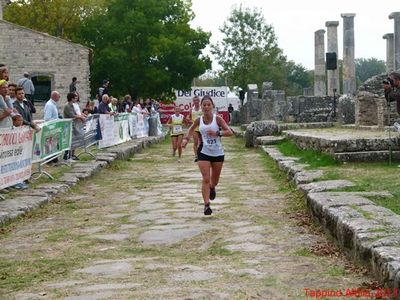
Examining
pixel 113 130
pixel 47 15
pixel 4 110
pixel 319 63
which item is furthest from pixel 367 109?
pixel 47 15

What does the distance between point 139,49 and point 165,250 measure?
40269mm

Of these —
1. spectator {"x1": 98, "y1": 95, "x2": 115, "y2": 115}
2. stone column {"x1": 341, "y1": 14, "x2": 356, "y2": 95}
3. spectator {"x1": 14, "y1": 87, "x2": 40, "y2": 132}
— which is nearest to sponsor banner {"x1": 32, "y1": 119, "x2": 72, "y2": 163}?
spectator {"x1": 14, "y1": 87, "x2": 40, "y2": 132}

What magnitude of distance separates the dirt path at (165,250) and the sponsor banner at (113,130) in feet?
25.3

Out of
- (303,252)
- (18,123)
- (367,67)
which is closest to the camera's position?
(303,252)

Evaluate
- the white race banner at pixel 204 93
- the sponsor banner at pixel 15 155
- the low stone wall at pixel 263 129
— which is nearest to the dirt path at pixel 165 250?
the sponsor banner at pixel 15 155

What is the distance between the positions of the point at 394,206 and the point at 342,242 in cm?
135

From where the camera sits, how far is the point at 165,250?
688cm

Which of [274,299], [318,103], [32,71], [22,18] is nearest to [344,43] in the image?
[318,103]

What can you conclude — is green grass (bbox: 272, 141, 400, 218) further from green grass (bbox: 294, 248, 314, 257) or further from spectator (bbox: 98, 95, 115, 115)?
spectator (bbox: 98, 95, 115, 115)

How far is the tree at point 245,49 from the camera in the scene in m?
57.2

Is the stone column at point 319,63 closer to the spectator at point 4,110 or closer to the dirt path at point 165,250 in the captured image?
the dirt path at point 165,250

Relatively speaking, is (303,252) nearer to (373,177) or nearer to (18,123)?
(373,177)

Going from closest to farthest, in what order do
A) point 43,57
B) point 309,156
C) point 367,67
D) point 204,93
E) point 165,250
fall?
point 165,250 < point 309,156 < point 43,57 < point 204,93 < point 367,67

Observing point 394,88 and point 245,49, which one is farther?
point 245,49
